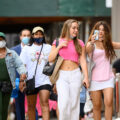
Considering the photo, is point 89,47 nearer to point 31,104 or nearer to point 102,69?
point 102,69

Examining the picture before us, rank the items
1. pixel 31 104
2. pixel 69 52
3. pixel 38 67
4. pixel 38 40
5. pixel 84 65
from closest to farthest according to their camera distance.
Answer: pixel 69 52, pixel 84 65, pixel 38 67, pixel 38 40, pixel 31 104

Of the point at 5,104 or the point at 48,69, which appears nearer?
the point at 48,69

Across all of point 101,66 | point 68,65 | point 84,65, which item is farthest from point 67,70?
point 101,66

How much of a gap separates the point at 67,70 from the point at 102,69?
818mm

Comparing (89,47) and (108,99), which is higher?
(89,47)

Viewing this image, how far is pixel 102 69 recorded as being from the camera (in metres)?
10.8

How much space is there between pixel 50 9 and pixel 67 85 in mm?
8591

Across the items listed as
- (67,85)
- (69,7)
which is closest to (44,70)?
(67,85)

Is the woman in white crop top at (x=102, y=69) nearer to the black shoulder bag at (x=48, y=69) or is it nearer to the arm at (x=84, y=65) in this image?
the arm at (x=84, y=65)

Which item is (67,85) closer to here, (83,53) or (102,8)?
(83,53)

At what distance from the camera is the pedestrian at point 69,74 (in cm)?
1032

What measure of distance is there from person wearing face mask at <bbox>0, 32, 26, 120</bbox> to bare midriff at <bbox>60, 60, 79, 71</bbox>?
1.09m

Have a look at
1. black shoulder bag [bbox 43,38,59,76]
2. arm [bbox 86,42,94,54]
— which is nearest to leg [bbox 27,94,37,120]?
black shoulder bag [bbox 43,38,59,76]

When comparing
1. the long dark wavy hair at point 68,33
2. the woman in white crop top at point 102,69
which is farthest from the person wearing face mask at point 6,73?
the woman in white crop top at point 102,69
